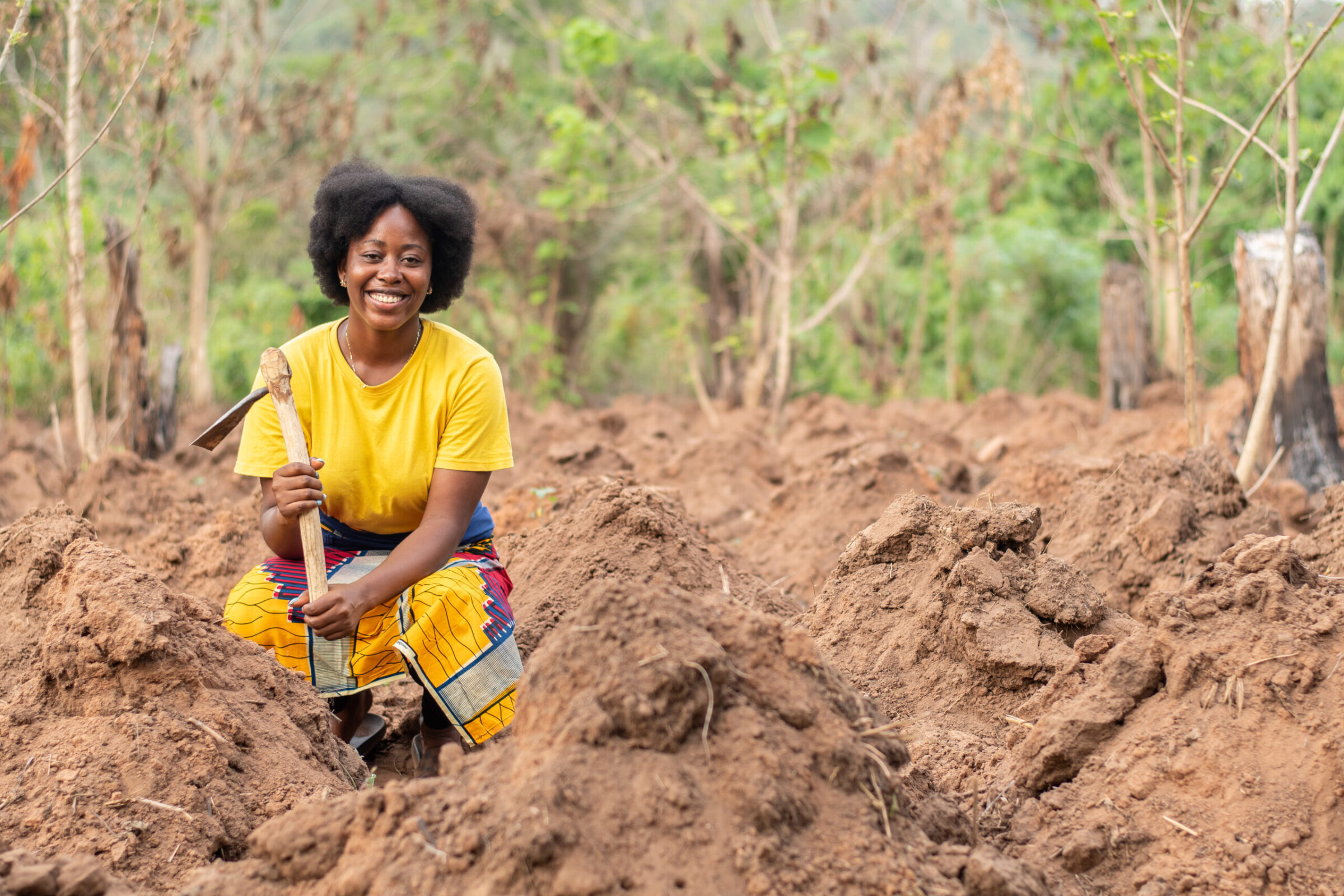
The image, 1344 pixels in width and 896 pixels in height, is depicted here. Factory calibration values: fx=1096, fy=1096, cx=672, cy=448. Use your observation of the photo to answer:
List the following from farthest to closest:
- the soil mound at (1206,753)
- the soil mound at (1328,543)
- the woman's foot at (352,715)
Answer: the soil mound at (1328,543) < the woman's foot at (352,715) < the soil mound at (1206,753)

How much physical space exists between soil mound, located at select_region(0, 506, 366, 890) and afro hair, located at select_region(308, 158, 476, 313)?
91 centimetres

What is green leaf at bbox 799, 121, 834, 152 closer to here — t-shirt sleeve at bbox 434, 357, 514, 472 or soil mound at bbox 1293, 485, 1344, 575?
soil mound at bbox 1293, 485, 1344, 575

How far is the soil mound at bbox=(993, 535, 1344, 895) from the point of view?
192 centimetres

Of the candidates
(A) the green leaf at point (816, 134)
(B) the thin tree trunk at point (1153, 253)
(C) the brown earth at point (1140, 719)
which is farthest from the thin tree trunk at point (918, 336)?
(C) the brown earth at point (1140, 719)

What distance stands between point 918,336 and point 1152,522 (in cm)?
754

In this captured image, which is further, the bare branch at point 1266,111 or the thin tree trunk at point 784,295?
the thin tree trunk at point 784,295

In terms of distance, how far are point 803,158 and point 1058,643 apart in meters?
5.96

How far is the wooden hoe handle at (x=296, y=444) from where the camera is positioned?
2.56m

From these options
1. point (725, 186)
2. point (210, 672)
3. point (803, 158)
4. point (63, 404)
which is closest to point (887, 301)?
point (725, 186)

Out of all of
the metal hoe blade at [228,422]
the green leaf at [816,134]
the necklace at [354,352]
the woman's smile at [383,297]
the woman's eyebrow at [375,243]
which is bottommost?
the metal hoe blade at [228,422]

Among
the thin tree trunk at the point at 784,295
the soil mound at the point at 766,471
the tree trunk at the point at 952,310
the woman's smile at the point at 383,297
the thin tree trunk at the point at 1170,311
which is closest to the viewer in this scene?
the woman's smile at the point at 383,297

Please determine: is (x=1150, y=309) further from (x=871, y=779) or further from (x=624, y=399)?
(x=871, y=779)

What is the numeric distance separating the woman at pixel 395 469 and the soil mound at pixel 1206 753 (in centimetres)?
130

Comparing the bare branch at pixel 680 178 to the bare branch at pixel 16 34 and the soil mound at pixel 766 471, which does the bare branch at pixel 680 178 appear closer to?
the soil mound at pixel 766 471
